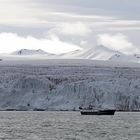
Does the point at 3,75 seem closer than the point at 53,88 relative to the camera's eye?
No

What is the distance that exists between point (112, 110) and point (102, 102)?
32.7 feet

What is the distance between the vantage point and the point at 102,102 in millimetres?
112562

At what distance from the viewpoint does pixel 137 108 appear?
4459 inches

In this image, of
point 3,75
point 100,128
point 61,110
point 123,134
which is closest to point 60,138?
point 123,134

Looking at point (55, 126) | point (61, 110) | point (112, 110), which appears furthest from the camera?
point (61, 110)

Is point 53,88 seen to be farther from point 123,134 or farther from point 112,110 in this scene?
point 123,134

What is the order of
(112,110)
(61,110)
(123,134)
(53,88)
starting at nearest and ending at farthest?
(123,134) < (112,110) < (61,110) < (53,88)

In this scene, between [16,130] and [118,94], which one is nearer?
[16,130]

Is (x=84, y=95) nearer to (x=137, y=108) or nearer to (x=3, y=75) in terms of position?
(x=137, y=108)

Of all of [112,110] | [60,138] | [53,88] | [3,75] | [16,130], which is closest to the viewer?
[60,138]

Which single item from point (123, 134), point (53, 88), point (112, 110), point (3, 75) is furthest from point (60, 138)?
point (3, 75)

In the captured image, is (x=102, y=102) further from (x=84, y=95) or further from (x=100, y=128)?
(x=100, y=128)

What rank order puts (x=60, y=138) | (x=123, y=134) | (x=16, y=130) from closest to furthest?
(x=60, y=138)
(x=123, y=134)
(x=16, y=130)

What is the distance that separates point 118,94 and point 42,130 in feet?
170
